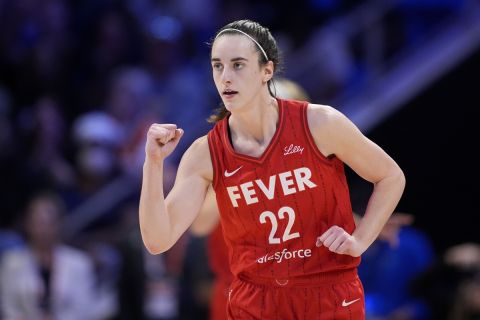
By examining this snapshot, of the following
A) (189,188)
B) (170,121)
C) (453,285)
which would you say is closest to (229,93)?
(189,188)

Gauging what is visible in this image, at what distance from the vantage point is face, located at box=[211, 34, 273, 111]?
4.61 m

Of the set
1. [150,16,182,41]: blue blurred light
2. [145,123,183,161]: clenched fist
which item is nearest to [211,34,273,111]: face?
[145,123,183,161]: clenched fist

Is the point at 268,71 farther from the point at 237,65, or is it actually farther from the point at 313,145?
the point at 313,145

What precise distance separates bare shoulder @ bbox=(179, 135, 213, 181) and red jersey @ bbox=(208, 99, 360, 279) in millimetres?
67

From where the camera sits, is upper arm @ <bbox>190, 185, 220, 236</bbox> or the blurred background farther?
the blurred background

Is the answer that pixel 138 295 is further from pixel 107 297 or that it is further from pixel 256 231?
pixel 256 231

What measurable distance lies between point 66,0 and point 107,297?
4143 mm

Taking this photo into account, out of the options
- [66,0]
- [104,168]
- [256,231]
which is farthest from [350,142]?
[66,0]

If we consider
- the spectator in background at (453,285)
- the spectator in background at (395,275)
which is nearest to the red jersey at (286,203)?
the spectator in background at (395,275)

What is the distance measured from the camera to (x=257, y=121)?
15.7ft

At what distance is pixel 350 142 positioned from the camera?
463 centimetres

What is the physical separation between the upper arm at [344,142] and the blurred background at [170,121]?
114 inches

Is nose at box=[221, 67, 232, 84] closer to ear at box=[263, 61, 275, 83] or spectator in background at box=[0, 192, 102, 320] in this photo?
ear at box=[263, 61, 275, 83]

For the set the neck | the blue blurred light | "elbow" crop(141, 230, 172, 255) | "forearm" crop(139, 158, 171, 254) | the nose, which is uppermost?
the blue blurred light
